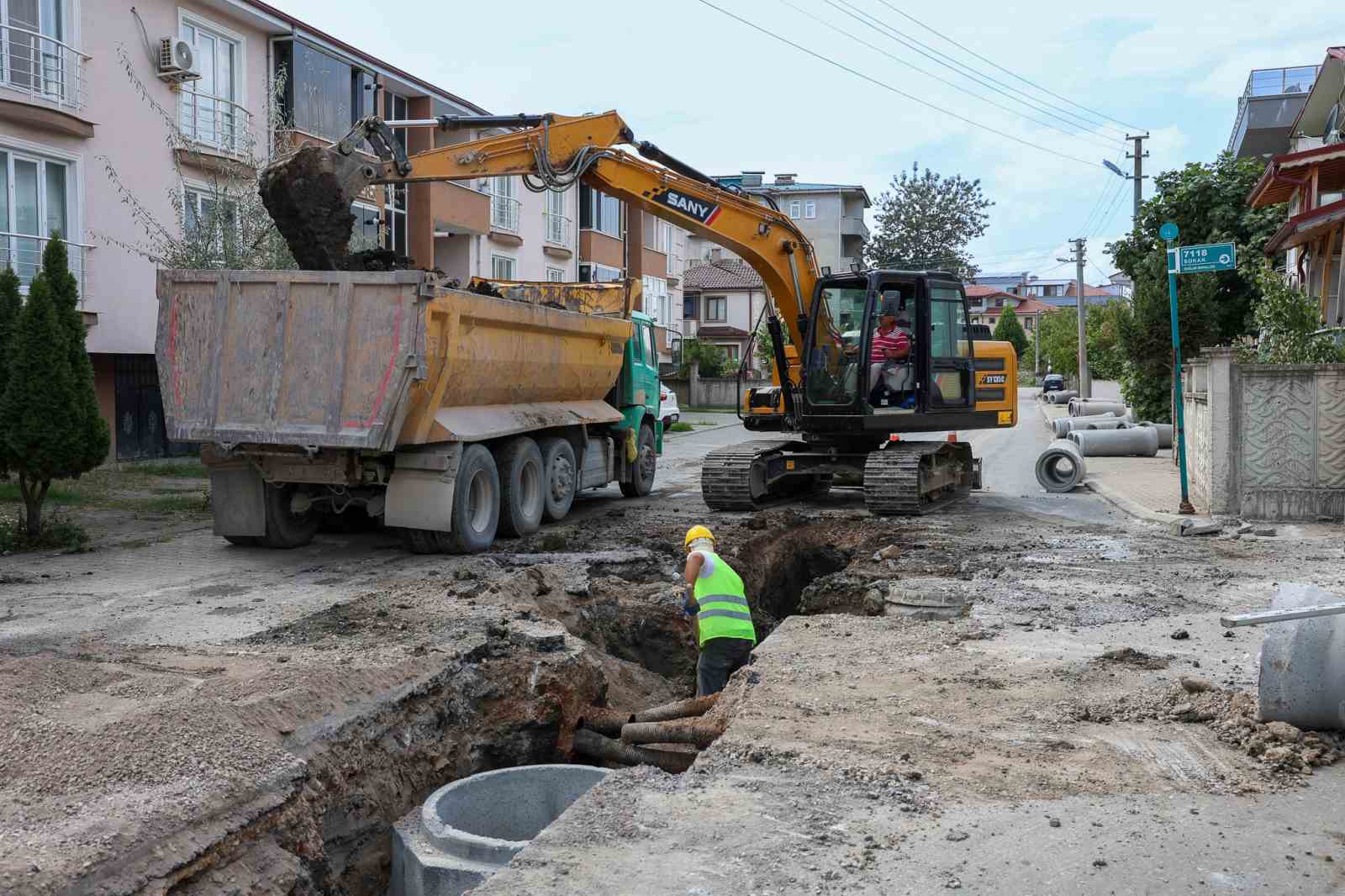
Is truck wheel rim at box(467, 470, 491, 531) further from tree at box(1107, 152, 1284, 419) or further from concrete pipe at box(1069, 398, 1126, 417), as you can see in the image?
concrete pipe at box(1069, 398, 1126, 417)

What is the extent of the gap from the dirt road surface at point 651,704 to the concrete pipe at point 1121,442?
42.0ft

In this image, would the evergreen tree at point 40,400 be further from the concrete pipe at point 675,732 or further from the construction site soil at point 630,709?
the concrete pipe at point 675,732

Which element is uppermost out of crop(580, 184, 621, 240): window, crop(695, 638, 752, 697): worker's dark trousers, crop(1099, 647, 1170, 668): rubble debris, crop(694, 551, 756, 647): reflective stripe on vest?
crop(580, 184, 621, 240): window

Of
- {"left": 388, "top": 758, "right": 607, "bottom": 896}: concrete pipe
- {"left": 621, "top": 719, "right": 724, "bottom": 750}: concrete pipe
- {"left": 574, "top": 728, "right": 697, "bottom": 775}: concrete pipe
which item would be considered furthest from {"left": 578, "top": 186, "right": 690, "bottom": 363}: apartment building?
{"left": 388, "top": 758, "right": 607, "bottom": 896}: concrete pipe

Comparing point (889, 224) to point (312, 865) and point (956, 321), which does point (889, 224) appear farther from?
point (312, 865)

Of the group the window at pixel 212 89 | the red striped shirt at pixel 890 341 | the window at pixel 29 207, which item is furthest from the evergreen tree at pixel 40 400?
the window at pixel 212 89

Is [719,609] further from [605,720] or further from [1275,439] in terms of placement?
[1275,439]

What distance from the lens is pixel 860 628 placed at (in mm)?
7879

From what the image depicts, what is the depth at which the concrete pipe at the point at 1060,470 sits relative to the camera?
58.0 feet

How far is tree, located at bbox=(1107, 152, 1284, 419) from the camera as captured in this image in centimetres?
2538

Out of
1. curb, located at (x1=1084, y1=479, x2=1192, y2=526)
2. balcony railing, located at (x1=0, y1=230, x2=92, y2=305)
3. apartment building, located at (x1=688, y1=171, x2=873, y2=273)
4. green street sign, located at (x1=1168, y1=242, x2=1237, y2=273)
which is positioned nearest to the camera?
green street sign, located at (x1=1168, y1=242, x2=1237, y2=273)

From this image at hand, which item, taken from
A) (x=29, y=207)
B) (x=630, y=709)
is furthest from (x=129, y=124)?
(x=630, y=709)

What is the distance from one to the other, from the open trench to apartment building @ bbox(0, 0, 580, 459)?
26.5ft

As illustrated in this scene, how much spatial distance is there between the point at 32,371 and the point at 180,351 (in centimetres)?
173
